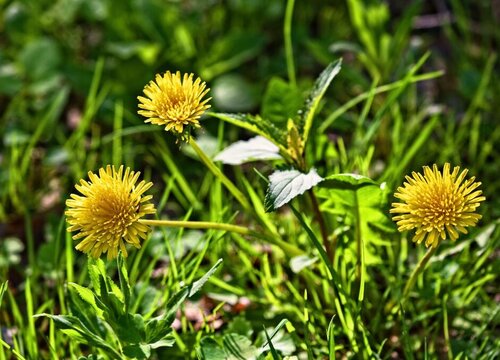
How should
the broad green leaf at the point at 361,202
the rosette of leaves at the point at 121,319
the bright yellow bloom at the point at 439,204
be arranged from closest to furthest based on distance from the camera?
the bright yellow bloom at the point at 439,204
the rosette of leaves at the point at 121,319
the broad green leaf at the point at 361,202

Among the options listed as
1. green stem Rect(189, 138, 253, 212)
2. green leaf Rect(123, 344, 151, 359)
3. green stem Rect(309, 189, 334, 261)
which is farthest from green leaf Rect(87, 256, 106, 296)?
green stem Rect(309, 189, 334, 261)

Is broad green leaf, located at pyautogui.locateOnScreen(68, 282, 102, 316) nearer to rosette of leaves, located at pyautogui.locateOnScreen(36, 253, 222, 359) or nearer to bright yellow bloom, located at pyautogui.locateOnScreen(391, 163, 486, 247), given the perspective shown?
rosette of leaves, located at pyautogui.locateOnScreen(36, 253, 222, 359)

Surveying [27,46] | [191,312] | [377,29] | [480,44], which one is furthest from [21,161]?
[480,44]

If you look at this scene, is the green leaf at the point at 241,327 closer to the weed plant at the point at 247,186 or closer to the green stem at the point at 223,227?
the weed plant at the point at 247,186

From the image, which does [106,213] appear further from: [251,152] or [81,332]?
[251,152]

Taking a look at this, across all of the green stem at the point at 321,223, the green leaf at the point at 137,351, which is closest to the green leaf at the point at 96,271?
the green leaf at the point at 137,351

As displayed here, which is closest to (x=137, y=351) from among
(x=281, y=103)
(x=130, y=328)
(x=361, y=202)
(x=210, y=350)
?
(x=130, y=328)

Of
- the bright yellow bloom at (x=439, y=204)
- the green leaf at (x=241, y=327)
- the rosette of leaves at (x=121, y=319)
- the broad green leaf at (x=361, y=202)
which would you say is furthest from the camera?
the green leaf at (x=241, y=327)
